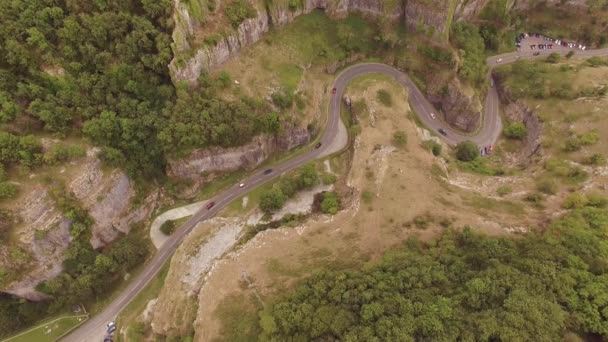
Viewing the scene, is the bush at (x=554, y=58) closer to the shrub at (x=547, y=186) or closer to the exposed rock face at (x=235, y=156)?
the shrub at (x=547, y=186)

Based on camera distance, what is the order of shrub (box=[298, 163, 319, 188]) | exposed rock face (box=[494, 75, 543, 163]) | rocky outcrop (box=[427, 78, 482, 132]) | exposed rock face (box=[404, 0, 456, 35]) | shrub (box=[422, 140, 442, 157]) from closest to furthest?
shrub (box=[298, 163, 319, 188]) → shrub (box=[422, 140, 442, 157]) → exposed rock face (box=[494, 75, 543, 163]) → exposed rock face (box=[404, 0, 456, 35]) → rocky outcrop (box=[427, 78, 482, 132])

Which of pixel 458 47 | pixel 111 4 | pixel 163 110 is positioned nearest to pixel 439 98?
pixel 458 47

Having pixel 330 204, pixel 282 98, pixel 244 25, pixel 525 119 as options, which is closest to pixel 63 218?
pixel 282 98

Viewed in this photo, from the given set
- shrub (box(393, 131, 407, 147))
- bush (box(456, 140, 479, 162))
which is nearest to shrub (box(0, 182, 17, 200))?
shrub (box(393, 131, 407, 147))

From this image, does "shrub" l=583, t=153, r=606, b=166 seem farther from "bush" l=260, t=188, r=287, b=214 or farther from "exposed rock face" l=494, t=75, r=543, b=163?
"bush" l=260, t=188, r=287, b=214

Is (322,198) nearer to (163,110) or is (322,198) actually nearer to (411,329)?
(411,329)

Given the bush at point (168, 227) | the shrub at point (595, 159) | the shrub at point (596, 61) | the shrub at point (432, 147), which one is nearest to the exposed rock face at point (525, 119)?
the shrub at point (595, 159)

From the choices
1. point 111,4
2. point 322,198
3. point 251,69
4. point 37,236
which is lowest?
point 322,198
